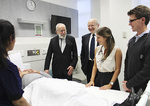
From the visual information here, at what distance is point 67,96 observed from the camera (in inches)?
44.1

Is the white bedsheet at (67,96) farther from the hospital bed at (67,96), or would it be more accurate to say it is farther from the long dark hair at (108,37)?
the long dark hair at (108,37)

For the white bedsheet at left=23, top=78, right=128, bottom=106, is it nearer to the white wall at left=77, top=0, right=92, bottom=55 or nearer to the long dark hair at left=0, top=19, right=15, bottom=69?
the long dark hair at left=0, top=19, right=15, bottom=69

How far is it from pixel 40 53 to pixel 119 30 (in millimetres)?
1821

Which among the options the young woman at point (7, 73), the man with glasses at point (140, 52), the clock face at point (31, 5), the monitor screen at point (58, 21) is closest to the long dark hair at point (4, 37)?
the young woman at point (7, 73)

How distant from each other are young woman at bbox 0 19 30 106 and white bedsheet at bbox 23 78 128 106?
1.51ft

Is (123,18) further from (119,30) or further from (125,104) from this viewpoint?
(125,104)

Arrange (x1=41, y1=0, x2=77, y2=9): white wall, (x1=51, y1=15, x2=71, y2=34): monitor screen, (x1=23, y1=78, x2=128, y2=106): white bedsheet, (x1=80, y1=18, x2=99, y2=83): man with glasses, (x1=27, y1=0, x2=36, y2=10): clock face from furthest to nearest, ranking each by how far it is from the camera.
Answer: (x1=41, y1=0, x2=77, y2=9): white wall → (x1=51, y1=15, x2=71, y2=34): monitor screen → (x1=27, y1=0, x2=36, y2=10): clock face → (x1=80, y1=18, x2=99, y2=83): man with glasses → (x1=23, y1=78, x2=128, y2=106): white bedsheet

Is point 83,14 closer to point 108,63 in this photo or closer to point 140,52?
point 108,63

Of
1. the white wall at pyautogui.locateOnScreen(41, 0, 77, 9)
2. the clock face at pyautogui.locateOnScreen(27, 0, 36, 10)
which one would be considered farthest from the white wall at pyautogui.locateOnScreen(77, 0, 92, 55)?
the clock face at pyautogui.locateOnScreen(27, 0, 36, 10)

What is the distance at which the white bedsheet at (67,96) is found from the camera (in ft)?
3.42

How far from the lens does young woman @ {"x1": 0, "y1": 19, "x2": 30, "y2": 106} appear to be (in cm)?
69

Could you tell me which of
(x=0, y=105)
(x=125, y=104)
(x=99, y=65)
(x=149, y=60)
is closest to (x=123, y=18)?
(x=99, y=65)

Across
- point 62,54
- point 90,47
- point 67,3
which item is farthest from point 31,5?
point 90,47

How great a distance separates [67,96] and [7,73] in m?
0.59
